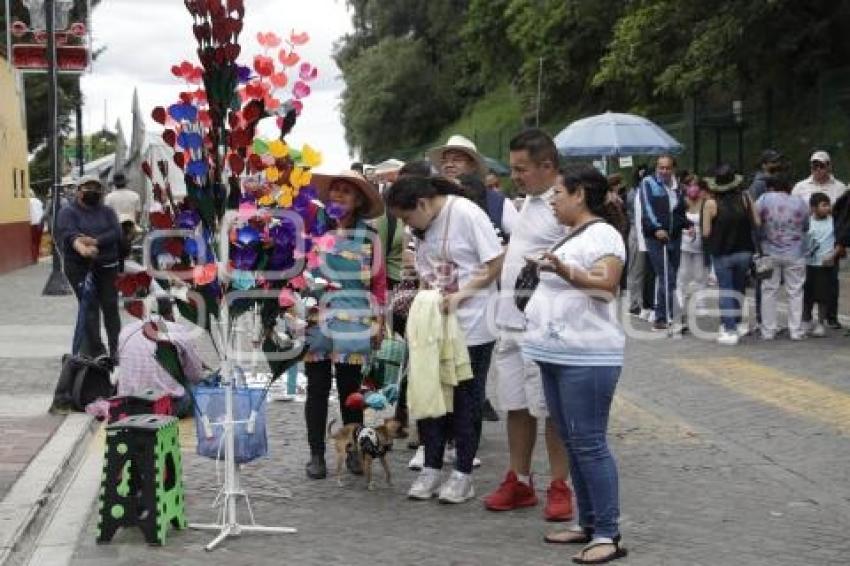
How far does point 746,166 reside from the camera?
27.2 metres

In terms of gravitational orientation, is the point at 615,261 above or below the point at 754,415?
above

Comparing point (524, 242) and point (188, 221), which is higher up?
point (188, 221)

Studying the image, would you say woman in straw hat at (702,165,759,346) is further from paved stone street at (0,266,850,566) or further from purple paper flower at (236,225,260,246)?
purple paper flower at (236,225,260,246)

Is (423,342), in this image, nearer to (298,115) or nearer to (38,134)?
(298,115)

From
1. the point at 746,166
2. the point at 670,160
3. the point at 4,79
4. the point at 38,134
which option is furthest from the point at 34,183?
the point at 670,160

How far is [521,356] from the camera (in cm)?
643

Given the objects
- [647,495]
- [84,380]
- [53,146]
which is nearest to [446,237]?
[647,495]

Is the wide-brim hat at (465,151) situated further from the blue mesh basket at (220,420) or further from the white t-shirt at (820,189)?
the white t-shirt at (820,189)

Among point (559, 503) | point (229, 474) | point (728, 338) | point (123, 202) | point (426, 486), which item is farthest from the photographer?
point (123, 202)

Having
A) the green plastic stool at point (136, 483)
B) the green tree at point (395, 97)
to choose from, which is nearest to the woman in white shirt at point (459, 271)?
the green plastic stool at point (136, 483)

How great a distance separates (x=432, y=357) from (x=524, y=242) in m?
0.78

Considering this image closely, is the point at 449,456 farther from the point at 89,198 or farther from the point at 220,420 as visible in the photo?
the point at 89,198

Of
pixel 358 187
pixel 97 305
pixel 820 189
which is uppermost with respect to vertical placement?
pixel 820 189

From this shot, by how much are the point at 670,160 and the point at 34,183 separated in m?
40.0
